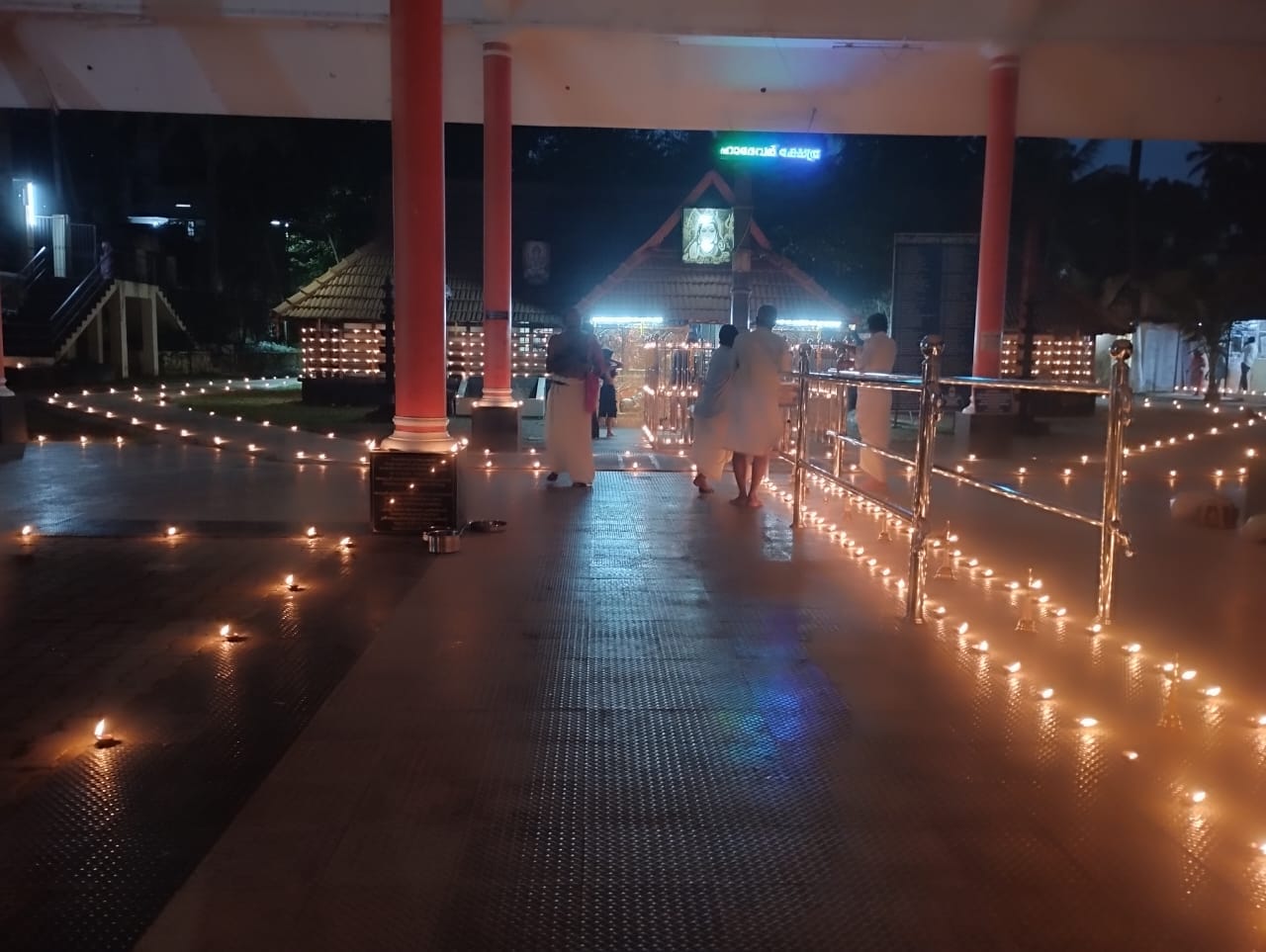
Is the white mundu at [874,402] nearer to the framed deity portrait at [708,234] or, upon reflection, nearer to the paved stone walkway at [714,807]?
the paved stone walkway at [714,807]

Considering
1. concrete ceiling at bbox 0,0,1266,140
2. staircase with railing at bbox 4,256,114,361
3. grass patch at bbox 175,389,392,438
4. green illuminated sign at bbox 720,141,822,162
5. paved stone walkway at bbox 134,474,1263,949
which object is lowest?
paved stone walkway at bbox 134,474,1263,949

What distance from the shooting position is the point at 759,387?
29.1 feet

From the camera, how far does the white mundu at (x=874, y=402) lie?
32.1 ft

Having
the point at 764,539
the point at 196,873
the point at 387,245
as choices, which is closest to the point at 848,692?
the point at 196,873

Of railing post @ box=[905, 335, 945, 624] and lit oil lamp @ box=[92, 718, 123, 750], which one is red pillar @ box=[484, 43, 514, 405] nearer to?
railing post @ box=[905, 335, 945, 624]

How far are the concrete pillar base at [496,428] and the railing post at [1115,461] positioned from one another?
974 centimetres

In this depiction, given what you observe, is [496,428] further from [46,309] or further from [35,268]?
[35,268]

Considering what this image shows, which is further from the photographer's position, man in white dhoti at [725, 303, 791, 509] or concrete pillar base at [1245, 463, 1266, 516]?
man in white dhoti at [725, 303, 791, 509]

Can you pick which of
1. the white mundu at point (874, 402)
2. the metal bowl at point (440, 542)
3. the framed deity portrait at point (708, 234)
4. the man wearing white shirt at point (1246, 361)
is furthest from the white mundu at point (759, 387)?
the man wearing white shirt at point (1246, 361)

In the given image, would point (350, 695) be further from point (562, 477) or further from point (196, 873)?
point (562, 477)

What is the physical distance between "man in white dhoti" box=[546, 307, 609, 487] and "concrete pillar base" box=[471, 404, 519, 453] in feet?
12.7

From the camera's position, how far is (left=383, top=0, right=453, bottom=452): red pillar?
7660mm

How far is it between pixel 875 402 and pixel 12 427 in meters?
9.59

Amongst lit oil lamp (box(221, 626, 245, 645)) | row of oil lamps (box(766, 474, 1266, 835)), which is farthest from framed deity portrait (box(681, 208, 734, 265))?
lit oil lamp (box(221, 626, 245, 645))
